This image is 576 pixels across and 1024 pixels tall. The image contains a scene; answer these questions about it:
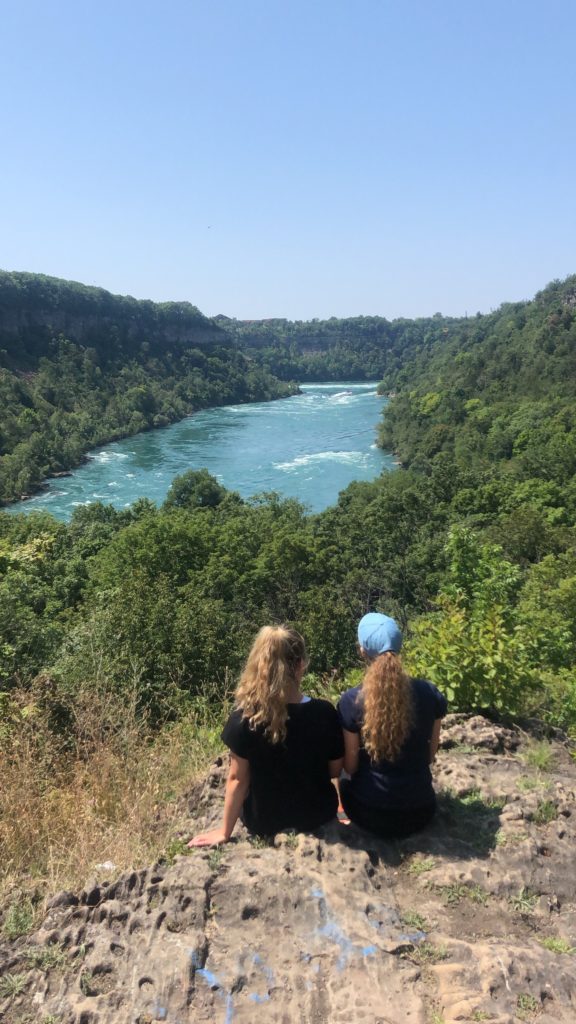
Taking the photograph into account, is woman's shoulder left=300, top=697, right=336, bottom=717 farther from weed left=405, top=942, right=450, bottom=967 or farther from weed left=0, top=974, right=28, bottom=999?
weed left=0, top=974, right=28, bottom=999

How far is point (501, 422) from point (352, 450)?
17701mm

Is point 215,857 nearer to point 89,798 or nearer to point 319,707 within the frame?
point 319,707

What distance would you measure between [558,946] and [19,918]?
2.43m

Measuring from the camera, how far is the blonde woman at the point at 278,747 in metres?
3.10

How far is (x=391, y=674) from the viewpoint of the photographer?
10.2 ft

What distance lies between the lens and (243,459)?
70875 millimetres

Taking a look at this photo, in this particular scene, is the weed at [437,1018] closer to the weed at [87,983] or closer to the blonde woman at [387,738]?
the blonde woman at [387,738]

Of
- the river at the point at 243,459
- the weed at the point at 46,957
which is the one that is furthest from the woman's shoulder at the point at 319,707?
the river at the point at 243,459

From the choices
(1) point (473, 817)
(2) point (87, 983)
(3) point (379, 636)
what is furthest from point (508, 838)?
(2) point (87, 983)

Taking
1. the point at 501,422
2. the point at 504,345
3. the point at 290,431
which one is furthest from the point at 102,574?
the point at 504,345

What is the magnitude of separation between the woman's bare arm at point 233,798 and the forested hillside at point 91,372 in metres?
60.2

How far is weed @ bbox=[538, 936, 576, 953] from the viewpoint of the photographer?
8.54ft

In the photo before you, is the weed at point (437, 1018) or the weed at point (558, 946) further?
the weed at point (558, 946)

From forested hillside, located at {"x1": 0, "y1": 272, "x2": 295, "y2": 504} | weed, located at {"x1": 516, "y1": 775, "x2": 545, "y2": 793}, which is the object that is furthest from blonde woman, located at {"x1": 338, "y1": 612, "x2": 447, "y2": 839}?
forested hillside, located at {"x1": 0, "y1": 272, "x2": 295, "y2": 504}
